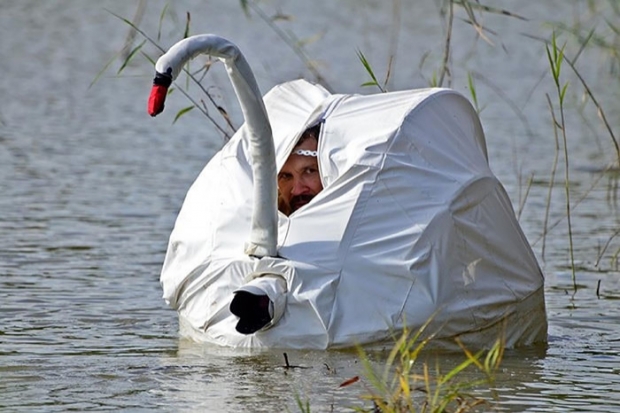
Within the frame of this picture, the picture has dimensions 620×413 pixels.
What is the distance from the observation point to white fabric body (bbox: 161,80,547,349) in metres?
5.86

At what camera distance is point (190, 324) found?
641cm

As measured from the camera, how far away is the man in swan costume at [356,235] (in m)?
5.84

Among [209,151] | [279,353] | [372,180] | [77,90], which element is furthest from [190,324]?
[77,90]

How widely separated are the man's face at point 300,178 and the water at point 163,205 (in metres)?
0.78

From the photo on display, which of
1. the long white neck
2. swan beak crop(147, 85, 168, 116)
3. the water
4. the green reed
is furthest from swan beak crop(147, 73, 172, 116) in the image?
the green reed

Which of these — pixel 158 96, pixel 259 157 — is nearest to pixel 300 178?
pixel 259 157

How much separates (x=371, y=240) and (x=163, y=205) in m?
4.36

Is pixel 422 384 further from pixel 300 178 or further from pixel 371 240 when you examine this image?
pixel 300 178

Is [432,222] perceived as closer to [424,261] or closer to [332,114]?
[424,261]

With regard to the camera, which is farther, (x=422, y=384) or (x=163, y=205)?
→ (x=163, y=205)

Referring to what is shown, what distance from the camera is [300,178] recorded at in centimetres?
644

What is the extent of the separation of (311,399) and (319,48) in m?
12.3

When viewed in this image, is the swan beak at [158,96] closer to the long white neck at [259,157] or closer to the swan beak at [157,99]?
the swan beak at [157,99]

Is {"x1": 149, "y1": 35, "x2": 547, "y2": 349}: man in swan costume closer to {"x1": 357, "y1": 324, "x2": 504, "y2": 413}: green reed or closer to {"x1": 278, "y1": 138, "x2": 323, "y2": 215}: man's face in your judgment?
{"x1": 278, "y1": 138, "x2": 323, "y2": 215}: man's face
